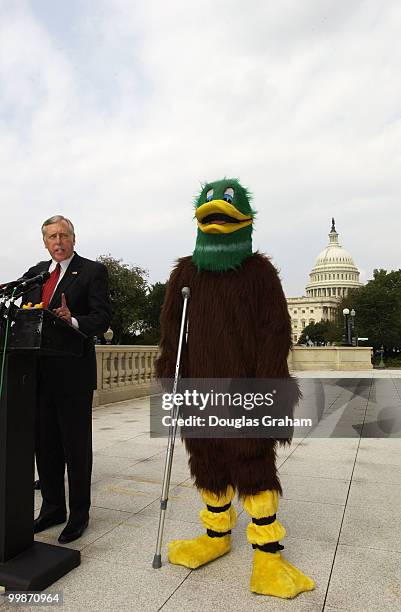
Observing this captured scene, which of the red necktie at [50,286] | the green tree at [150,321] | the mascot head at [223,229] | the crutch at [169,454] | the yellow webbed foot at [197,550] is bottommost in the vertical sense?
the yellow webbed foot at [197,550]

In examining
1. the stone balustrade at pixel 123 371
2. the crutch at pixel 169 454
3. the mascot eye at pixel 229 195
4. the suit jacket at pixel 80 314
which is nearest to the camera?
the crutch at pixel 169 454

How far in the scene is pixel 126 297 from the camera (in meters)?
42.6

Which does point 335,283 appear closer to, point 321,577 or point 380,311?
point 380,311

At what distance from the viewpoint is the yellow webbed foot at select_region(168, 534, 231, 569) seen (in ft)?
9.41

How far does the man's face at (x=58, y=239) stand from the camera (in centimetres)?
341

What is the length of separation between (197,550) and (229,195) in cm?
230

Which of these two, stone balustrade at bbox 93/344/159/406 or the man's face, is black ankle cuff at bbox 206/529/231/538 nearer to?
the man's face

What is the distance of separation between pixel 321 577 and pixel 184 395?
1.34 meters

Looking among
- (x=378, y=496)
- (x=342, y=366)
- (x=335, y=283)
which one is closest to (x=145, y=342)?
(x=342, y=366)

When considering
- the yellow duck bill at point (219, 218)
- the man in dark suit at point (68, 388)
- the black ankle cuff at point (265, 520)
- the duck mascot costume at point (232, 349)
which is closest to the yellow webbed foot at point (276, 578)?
the duck mascot costume at point (232, 349)

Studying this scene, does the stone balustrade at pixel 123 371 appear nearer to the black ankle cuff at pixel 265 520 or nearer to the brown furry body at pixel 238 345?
the brown furry body at pixel 238 345

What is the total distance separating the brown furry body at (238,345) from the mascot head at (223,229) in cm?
8

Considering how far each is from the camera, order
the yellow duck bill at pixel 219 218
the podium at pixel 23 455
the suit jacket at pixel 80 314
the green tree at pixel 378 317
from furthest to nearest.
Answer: the green tree at pixel 378 317 → the suit jacket at pixel 80 314 → the yellow duck bill at pixel 219 218 → the podium at pixel 23 455

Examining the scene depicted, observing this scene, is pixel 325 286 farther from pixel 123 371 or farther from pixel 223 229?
pixel 223 229
